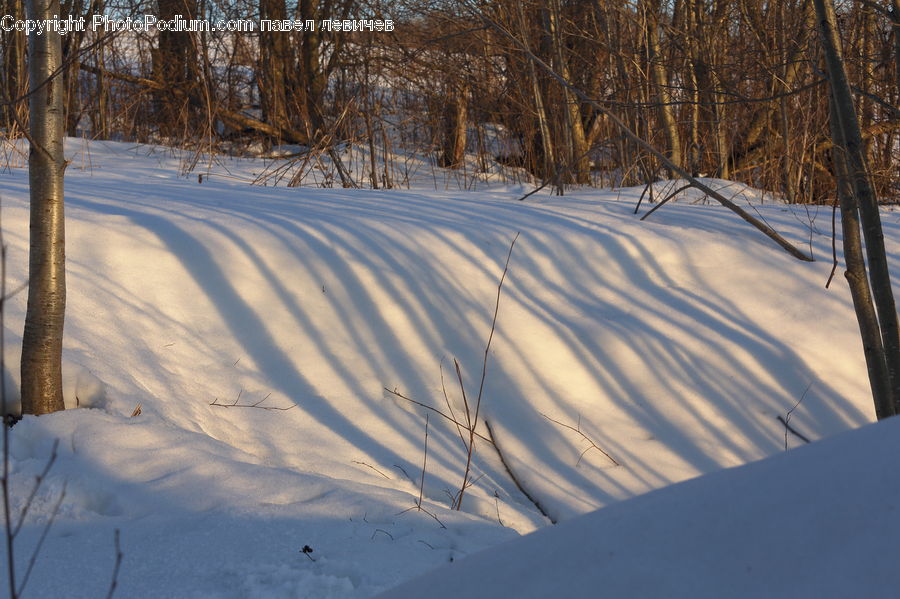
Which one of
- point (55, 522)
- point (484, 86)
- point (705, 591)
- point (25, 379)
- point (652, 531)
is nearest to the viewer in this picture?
point (705, 591)

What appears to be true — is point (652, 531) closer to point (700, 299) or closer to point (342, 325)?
point (342, 325)

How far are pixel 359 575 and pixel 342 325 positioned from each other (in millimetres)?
1846

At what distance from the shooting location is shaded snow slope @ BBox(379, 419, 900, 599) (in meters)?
0.74

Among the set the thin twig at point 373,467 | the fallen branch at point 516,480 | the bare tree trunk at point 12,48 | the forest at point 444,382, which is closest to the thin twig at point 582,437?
the forest at point 444,382

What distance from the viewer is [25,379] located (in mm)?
2369

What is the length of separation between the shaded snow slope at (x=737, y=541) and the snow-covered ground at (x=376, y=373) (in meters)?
0.87

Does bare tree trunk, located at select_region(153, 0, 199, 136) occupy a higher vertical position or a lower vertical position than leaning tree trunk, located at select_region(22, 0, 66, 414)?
higher

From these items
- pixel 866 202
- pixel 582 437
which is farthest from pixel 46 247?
pixel 866 202

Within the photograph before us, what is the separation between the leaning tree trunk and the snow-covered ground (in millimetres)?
154

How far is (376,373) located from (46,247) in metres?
1.39

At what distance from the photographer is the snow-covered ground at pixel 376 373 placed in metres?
1.93

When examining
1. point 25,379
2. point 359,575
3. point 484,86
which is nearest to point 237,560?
point 359,575

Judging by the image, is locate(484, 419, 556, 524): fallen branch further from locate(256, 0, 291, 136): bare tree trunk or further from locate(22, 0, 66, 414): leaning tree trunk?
locate(256, 0, 291, 136): bare tree trunk

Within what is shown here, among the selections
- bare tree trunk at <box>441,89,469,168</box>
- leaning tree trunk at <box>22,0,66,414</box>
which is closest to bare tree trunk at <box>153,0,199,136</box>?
bare tree trunk at <box>441,89,469,168</box>
